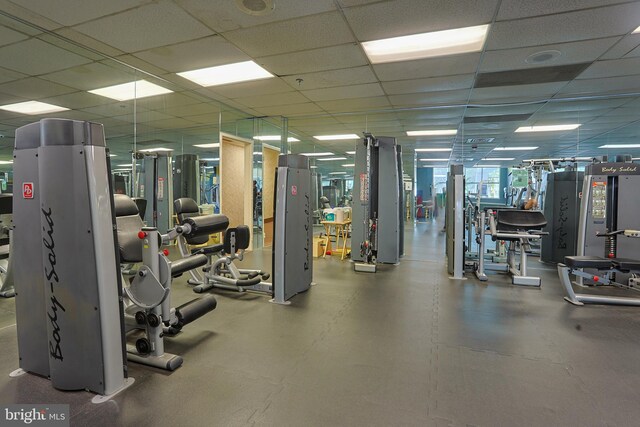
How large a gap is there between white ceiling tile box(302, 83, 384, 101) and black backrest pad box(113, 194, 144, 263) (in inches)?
137

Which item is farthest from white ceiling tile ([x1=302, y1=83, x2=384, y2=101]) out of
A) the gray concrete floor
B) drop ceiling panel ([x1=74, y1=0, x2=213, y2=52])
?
the gray concrete floor

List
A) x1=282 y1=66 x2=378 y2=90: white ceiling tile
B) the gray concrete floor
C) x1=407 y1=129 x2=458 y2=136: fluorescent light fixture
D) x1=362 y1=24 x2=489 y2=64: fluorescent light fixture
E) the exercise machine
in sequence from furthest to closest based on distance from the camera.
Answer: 1. x1=407 y1=129 x2=458 y2=136: fluorescent light fixture
2. the exercise machine
3. x1=282 y1=66 x2=378 y2=90: white ceiling tile
4. x1=362 y1=24 x2=489 y2=64: fluorescent light fixture
5. the gray concrete floor

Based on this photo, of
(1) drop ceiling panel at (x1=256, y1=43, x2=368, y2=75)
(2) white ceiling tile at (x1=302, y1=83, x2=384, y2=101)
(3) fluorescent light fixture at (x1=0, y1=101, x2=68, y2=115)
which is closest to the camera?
(1) drop ceiling panel at (x1=256, y1=43, x2=368, y2=75)

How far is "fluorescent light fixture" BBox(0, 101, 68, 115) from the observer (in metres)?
4.63

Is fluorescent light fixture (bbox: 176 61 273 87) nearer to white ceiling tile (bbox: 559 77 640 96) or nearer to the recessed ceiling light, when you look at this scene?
white ceiling tile (bbox: 559 77 640 96)

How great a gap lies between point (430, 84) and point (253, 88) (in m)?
2.74

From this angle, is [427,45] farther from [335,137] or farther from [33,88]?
[335,137]

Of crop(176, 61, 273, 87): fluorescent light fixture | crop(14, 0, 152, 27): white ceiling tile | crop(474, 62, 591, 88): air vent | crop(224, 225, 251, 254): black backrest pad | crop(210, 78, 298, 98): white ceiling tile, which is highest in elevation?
crop(176, 61, 273, 87): fluorescent light fixture

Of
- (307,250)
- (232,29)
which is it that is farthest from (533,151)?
(232,29)

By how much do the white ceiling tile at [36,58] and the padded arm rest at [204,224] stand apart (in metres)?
2.56

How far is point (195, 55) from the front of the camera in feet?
12.8

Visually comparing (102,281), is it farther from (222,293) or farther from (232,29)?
(232,29)

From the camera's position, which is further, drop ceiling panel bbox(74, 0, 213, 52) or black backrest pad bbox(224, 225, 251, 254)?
black backrest pad bbox(224, 225, 251, 254)

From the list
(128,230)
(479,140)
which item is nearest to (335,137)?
(479,140)
